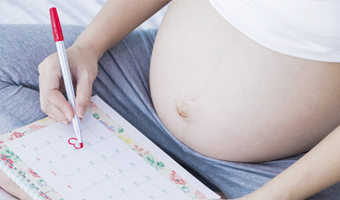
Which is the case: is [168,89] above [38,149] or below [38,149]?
above

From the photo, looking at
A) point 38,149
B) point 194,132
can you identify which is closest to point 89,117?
point 38,149

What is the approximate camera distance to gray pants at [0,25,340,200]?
0.70 meters

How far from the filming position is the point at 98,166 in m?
0.61

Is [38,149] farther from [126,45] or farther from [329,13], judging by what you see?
[329,13]

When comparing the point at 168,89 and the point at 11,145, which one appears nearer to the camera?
the point at 11,145

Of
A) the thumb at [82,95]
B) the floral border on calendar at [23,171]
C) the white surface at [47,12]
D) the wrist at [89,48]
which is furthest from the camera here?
the white surface at [47,12]

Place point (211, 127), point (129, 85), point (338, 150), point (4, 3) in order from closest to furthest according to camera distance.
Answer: point (338, 150) → point (211, 127) → point (129, 85) → point (4, 3)

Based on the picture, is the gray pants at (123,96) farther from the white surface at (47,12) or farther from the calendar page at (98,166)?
the white surface at (47,12)

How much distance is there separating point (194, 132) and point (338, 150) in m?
A: 0.28

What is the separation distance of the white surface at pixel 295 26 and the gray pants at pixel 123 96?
0.26 meters

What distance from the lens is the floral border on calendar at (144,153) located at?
0.61 m

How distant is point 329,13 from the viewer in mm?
586

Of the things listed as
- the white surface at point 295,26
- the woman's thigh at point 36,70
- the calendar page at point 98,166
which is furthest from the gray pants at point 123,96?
the white surface at point 295,26

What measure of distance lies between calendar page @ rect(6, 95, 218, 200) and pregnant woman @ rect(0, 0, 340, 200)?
62 millimetres
